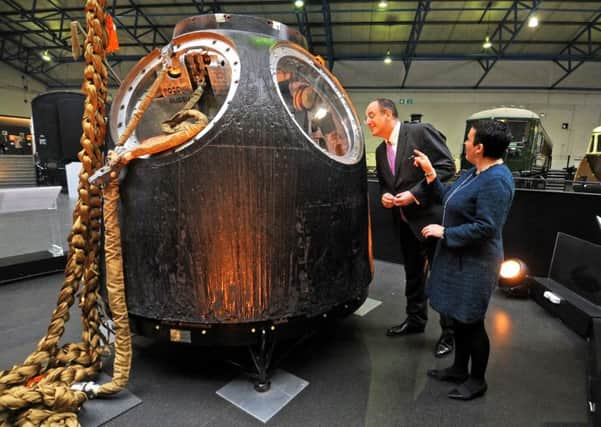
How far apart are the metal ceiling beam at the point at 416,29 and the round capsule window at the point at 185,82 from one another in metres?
10.4

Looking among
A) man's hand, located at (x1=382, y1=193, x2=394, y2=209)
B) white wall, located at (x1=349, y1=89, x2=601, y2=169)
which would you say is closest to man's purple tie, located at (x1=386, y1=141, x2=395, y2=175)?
man's hand, located at (x1=382, y1=193, x2=394, y2=209)

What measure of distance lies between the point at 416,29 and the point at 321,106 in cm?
1175

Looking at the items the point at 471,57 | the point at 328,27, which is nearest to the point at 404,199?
the point at 328,27

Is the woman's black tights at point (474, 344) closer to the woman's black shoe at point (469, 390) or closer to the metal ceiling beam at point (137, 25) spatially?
the woman's black shoe at point (469, 390)

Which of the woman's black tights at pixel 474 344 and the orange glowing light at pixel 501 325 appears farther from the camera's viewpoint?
the orange glowing light at pixel 501 325

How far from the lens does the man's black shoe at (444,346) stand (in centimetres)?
237

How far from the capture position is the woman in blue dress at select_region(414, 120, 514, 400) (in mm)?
1634

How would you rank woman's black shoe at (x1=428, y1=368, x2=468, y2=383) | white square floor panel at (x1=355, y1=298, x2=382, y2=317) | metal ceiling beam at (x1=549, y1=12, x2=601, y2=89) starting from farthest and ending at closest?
metal ceiling beam at (x1=549, y1=12, x2=601, y2=89)
white square floor panel at (x1=355, y1=298, x2=382, y2=317)
woman's black shoe at (x1=428, y1=368, x2=468, y2=383)

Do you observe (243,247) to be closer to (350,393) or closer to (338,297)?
(338,297)

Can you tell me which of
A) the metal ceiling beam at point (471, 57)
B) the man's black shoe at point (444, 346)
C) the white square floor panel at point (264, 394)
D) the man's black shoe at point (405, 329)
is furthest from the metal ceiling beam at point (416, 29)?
the white square floor panel at point (264, 394)

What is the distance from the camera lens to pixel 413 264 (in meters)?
2.59

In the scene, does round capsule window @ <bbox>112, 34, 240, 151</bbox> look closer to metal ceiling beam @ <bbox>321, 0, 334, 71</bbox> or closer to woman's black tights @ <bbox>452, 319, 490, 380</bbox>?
woman's black tights @ <bbox>452, 319, 490, 380</bbox>

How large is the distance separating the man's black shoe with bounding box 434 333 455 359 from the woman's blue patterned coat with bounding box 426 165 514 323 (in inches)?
27.6

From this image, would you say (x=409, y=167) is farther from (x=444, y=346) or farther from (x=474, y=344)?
→ (x=444, y=346)
